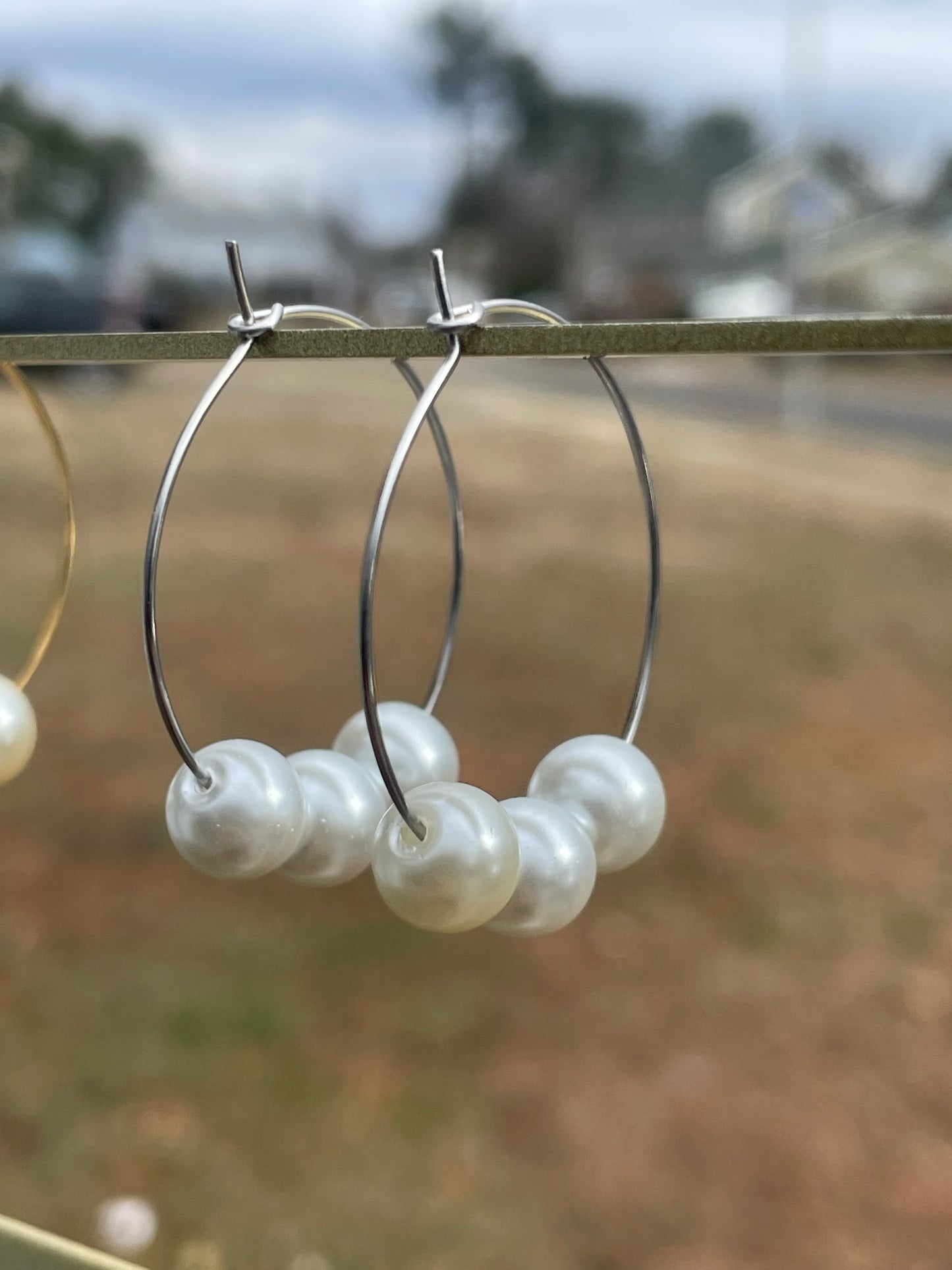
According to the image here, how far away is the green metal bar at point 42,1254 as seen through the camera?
58 centimetres

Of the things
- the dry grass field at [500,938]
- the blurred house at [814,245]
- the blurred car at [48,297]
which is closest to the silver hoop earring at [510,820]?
the dry grass field at [500,938]

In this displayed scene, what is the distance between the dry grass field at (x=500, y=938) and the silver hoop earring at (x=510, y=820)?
1.36 m

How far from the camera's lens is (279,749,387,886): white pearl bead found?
0.50 m

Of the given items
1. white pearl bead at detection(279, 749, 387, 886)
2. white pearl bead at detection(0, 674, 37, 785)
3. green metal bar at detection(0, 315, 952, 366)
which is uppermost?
green metal bar at detection(0, 315, 952, 366)

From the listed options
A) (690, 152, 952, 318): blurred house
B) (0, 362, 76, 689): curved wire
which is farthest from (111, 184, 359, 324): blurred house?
(0, 362, 76, 689): curved wire

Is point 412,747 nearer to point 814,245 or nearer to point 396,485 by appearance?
point 396,485

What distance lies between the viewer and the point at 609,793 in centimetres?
51

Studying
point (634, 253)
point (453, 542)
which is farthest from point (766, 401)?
point (453, 542)

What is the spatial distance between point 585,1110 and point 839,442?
11.2 feet

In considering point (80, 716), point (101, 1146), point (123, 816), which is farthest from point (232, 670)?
point (101, 1146)

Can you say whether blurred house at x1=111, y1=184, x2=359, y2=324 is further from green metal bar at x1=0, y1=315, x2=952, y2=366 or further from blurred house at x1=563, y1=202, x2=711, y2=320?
green metal bar at x1=0, y1=315, x2=952, y2=366

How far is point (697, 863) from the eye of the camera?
100.0 inches

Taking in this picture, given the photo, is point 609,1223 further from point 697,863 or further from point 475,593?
point 475,593

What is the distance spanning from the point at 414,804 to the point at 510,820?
0.11 ft
